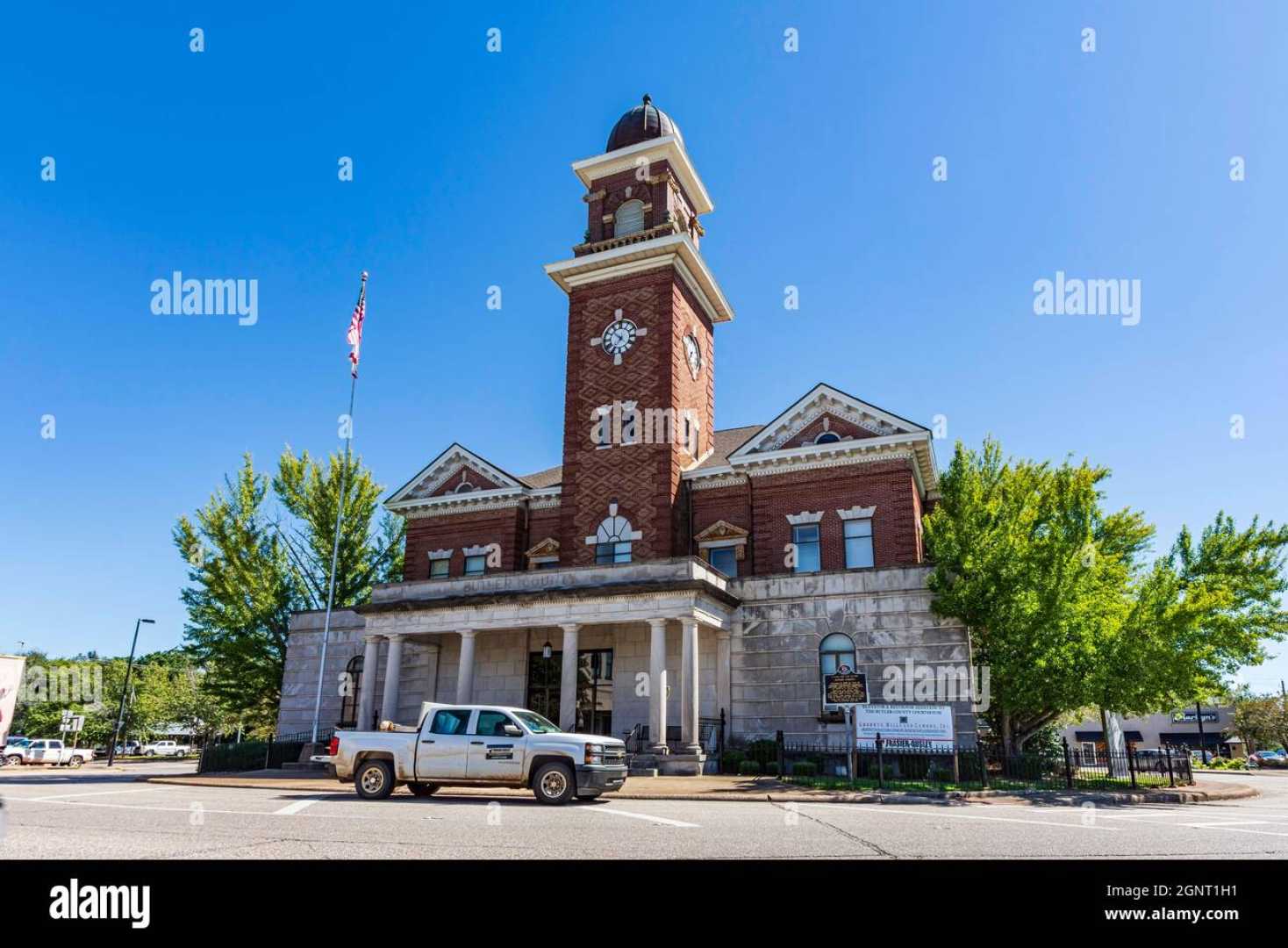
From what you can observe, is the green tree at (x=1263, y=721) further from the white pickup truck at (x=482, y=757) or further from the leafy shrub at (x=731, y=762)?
the white pickup truck at (x=482, y=757)

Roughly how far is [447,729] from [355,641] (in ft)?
70.4

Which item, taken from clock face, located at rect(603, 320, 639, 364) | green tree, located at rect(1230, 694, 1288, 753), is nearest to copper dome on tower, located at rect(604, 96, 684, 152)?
clock face, located at rect(603, 320, 639, 364)

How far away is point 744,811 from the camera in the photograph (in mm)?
14695

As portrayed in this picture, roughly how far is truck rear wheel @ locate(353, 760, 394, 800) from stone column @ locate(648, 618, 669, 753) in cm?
997

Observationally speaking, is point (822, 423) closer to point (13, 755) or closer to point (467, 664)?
point (467, 664)

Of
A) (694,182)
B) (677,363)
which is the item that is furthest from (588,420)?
(694,182)

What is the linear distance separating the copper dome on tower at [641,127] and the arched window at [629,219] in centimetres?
300

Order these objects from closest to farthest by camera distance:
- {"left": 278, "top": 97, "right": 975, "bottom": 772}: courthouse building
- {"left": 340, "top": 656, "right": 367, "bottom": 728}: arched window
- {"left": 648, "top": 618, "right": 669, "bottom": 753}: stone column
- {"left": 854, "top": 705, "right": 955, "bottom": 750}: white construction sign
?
{"left": 854, "top": 705, "right": 955, "bottom": 750}: white construction sign
{"left": 648, "top": 618, "right": 669, "bottom": 753}: stone column
{"left": 278, "top": 97, "right": 975, "bottom": 772}: courthouse building
{"left": 340, "top": 656, "right": 367, "bottom": 728}: arched window

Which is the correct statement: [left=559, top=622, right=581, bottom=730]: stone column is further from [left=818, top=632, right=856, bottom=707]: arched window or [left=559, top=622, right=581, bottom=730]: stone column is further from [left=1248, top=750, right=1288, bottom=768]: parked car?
[left=1248, top=750, right=1288, bottom=768]: parked car

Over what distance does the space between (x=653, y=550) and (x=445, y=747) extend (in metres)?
16.3

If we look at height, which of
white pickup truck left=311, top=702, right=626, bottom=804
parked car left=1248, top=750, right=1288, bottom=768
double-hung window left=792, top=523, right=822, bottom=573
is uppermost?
double-hung window left=792, top=523, right=822, bottom=573

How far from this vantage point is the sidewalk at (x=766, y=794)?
17.7m

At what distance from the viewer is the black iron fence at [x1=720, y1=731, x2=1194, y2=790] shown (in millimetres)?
20531

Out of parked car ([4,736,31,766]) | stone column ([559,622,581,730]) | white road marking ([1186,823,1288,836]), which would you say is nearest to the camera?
white road marking ([1186,823,1288,836])
